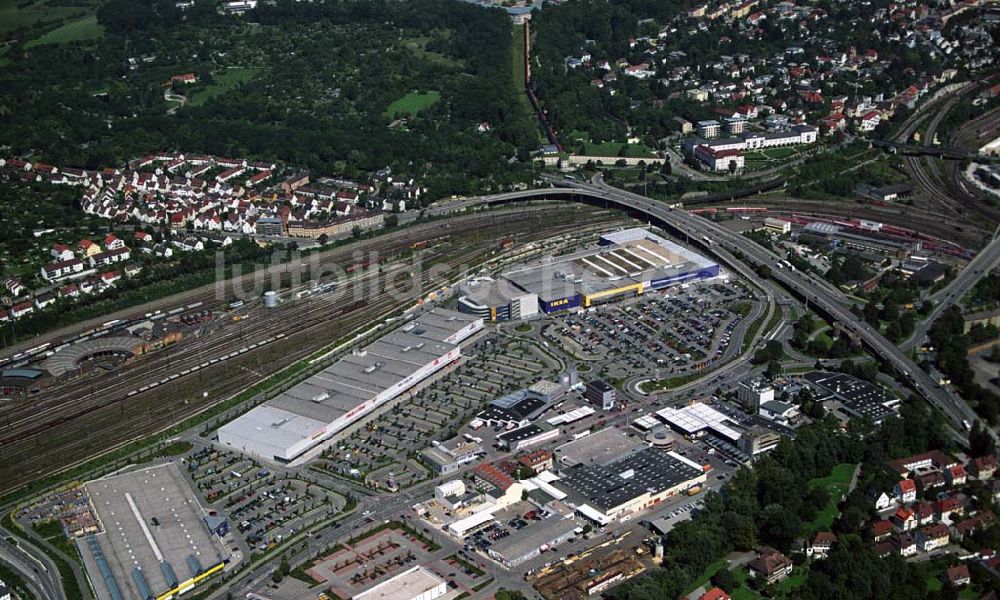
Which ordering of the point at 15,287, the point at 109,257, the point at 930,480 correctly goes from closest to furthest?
1. the point at 930,480
2. the point at 15,287
3. the point at 109,257

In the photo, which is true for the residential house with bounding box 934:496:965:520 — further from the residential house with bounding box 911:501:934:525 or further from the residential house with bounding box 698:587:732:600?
the residential house with bounding box 698:587:732:600

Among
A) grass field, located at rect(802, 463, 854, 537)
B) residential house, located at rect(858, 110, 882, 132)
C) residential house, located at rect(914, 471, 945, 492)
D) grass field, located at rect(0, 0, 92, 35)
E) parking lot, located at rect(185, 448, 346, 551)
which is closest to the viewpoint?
grass field, located at rect(802, 463, 854, 537)

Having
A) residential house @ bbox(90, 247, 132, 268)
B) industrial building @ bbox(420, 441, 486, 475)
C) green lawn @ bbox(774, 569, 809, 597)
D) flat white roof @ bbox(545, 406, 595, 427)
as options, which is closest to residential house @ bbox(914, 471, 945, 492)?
green lawn @ bbox(774, 569, 809, 597)

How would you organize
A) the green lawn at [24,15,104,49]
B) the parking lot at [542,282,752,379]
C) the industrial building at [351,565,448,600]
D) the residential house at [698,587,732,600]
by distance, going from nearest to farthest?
the residential house at [698,587,732,600]
the industrial building at [351,565,448,600]
the parking lot at [542,282,752,379]
the green lawn at [24,15,104,49]

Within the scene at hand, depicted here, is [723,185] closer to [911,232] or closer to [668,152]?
[668,152]

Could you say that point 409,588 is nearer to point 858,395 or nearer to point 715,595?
point 715,595

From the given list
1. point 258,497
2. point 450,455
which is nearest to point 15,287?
point 258,497

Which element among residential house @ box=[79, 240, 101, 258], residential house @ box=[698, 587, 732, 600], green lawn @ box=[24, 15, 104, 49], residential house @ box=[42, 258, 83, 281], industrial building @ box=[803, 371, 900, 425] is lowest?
residential house @ box=[698, 587, 732, 600]
